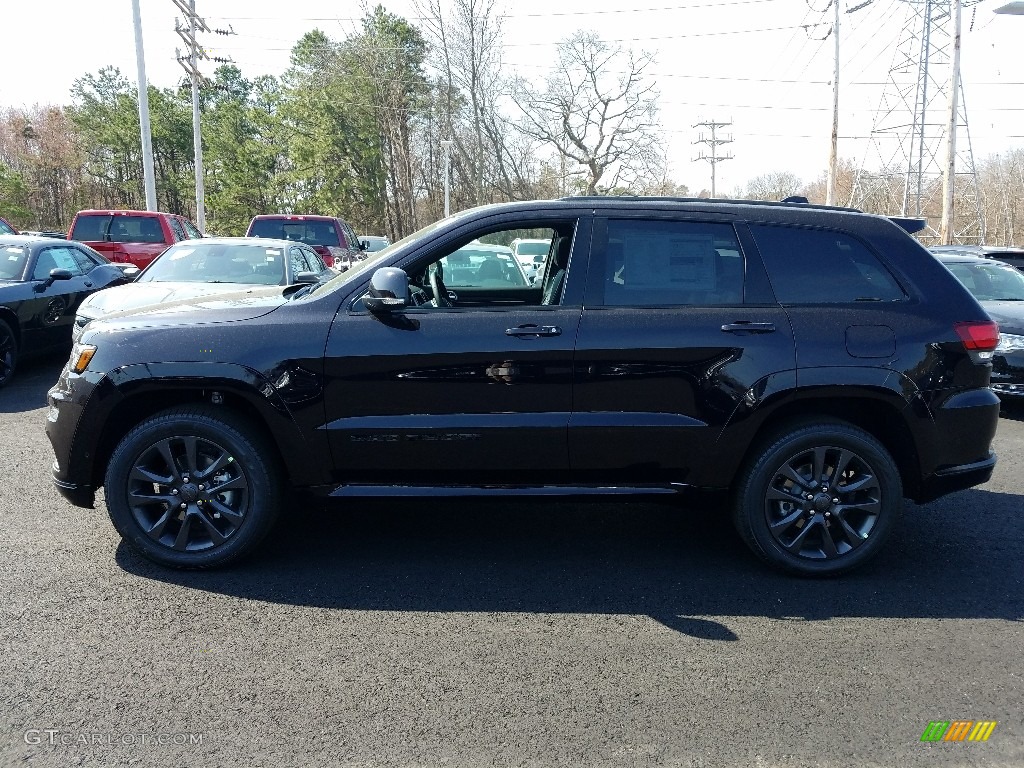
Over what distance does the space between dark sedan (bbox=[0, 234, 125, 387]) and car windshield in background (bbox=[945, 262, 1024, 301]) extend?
36.1 ft

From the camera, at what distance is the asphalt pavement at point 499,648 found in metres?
2.75

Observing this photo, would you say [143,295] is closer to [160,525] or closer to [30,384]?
[30,384]

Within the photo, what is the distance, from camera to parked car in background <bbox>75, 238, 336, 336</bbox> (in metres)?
7.94

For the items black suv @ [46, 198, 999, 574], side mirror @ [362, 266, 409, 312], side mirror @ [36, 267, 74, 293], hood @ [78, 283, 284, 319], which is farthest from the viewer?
side mirror @ [36, 267, 74, 293]

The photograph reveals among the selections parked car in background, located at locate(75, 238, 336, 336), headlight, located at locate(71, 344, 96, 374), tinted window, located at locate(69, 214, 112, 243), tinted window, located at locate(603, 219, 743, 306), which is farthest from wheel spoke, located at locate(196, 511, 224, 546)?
tinted window, located at locate(69, 214, 112, 243)

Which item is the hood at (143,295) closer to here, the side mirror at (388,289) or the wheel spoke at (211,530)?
the wheel spoke at (211,530)

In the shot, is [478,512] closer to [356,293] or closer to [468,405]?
[468,405]

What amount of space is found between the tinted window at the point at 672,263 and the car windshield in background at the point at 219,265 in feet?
18.3

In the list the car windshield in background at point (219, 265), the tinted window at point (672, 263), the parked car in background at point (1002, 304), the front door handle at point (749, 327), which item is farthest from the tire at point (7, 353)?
the parked car in background at point (1002, 304)

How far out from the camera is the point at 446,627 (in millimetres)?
3553

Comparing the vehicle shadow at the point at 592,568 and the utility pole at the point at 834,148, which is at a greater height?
the utility pole at the point at 834,148

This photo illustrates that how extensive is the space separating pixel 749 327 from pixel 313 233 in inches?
533

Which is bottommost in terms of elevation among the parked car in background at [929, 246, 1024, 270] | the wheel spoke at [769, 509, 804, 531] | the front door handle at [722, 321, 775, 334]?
the wheel spoke at [769, 509, 804, 531]

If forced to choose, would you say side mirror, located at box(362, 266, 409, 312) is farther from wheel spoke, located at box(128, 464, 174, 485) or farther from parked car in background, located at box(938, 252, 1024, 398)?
parked car in background, located at box(938, 252, 1024, 398)
